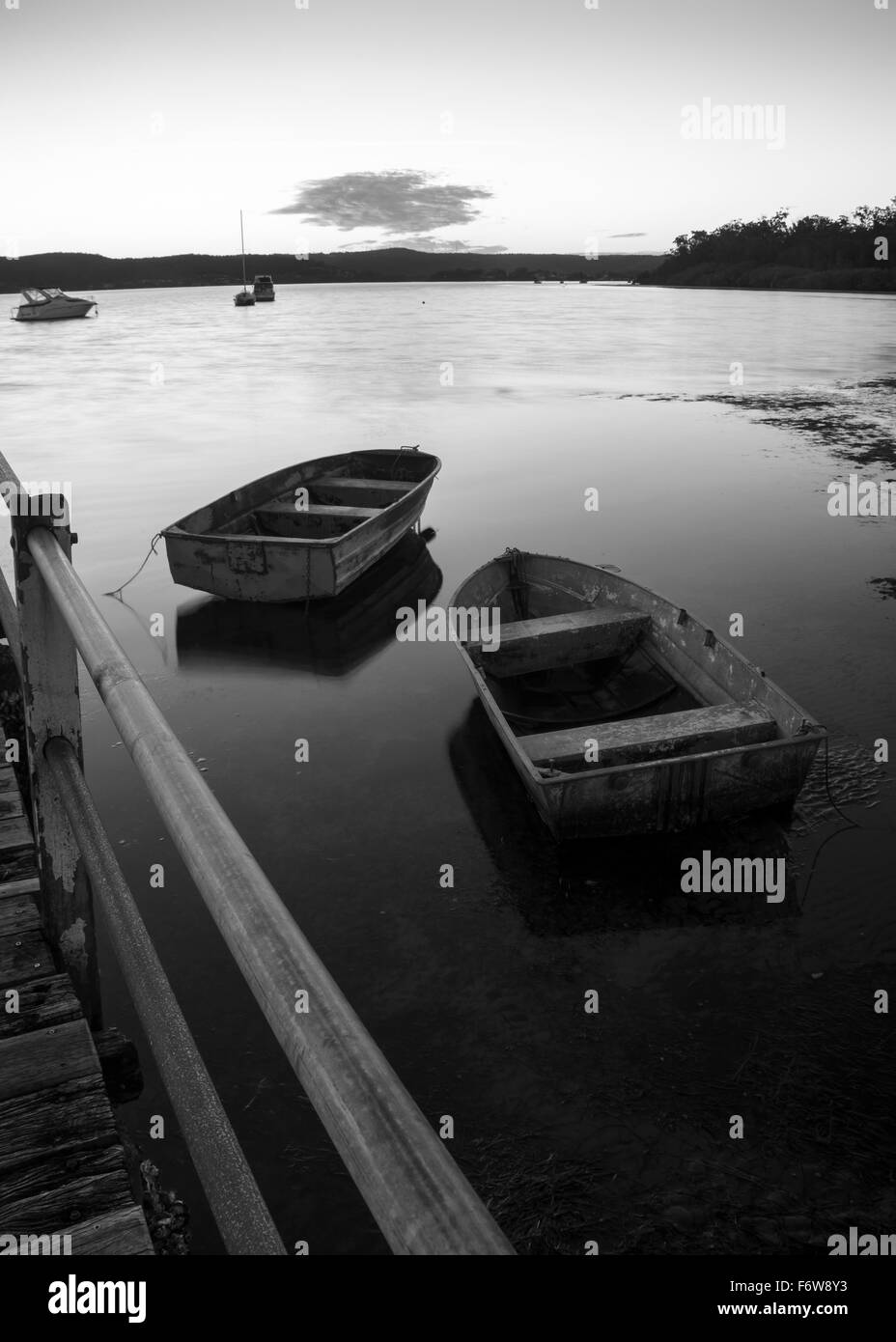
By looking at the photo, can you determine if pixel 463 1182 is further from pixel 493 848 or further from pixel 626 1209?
pixel 493 848

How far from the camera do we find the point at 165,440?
29750 mm

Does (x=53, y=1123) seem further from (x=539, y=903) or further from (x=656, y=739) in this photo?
(x=656, y=739)

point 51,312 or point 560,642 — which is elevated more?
point 51,312

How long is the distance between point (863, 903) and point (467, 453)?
2091 centimetres

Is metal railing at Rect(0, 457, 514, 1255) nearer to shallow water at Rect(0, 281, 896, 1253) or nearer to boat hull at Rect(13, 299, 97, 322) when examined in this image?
shallow water at Rect(0, 281, 896, 1253)

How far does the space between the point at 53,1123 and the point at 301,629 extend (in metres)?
11.3

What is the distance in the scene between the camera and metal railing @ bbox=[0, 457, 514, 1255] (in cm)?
98

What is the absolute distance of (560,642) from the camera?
1027 cm

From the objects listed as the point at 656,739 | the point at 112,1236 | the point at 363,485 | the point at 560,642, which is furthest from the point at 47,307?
the point at 112,1236

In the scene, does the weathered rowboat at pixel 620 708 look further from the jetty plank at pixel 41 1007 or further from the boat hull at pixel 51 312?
the boat hull at pixel 51 312

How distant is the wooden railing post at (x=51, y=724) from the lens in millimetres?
2738

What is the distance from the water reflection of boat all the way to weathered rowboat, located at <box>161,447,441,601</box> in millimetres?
548

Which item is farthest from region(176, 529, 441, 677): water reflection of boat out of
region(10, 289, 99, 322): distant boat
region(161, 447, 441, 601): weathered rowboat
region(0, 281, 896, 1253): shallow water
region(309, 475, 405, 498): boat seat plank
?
region(10, 289, 99, 322): distant boat

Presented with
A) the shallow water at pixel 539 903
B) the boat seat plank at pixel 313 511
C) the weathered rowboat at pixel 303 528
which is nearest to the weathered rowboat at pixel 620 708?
the shallow water at pixel 539 903
